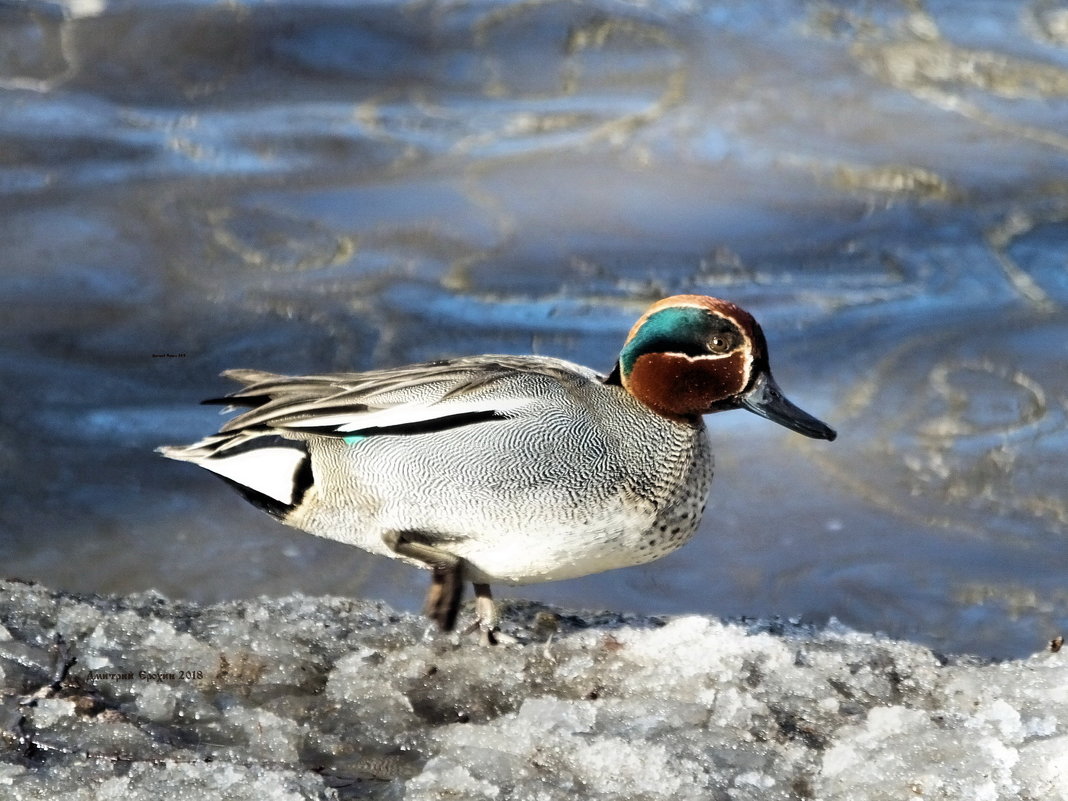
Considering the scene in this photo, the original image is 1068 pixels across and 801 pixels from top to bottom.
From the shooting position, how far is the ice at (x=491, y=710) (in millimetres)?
2963

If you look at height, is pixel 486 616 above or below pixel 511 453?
below

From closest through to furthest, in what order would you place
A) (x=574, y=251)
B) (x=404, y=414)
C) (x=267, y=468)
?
(x=404, y=414) < (x=267, y=468) < (x=574, y=251)

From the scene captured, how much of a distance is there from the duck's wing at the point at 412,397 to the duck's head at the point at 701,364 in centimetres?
20

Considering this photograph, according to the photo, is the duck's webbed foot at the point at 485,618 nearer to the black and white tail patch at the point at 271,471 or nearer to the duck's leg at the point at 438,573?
the duck's leg at the point at 438,573

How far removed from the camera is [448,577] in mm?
3465

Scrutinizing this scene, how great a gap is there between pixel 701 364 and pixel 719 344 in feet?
0.23

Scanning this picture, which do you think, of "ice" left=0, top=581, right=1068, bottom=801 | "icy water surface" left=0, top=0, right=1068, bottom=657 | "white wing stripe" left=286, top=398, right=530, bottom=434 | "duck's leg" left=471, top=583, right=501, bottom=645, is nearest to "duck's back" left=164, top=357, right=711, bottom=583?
"white wing stripe" left=286, top=398, right=530, bottom=434

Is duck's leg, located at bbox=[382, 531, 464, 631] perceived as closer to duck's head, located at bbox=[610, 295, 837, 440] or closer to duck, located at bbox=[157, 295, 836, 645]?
duck, located at bbox=[157, 295, 836, 645]

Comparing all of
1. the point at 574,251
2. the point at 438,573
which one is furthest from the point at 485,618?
the point at 574,251

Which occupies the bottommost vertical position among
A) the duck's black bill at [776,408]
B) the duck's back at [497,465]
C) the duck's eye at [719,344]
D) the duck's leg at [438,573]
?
the duck's leg at [438,573]

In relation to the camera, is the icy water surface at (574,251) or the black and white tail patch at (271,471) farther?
the icy water surface at (574,251)

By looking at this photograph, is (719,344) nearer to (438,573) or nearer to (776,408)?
(776,408)

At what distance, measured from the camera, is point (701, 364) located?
3.61 m

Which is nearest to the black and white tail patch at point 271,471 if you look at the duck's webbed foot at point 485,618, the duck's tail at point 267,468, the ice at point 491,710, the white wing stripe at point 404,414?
the duck's tail at point 267,468
